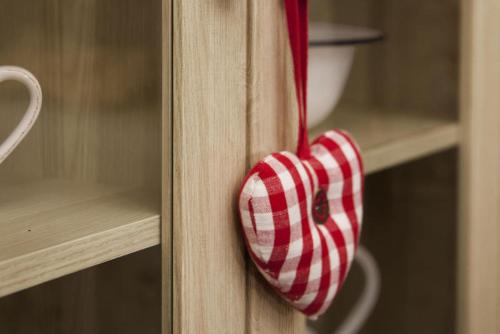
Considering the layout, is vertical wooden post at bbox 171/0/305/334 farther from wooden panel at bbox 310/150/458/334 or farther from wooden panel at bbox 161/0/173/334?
wooden panel at bbox 310/150/458/334

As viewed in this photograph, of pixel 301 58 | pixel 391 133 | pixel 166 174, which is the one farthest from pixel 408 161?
pixel 166 174

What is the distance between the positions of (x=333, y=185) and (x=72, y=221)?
21cm

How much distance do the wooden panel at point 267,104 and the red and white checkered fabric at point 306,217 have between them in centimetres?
2

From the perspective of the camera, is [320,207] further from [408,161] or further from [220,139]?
[408,161]

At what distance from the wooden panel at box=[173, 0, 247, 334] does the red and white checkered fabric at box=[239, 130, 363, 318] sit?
0.06 feet

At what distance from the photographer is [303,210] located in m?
0.54

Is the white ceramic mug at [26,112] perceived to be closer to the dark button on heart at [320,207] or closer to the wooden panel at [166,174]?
the wooden panel at [166,174]

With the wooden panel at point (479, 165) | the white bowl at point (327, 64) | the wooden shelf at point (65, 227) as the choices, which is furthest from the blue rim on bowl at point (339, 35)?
the wooden shelf at point (65, 227)

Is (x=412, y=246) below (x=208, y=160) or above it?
below

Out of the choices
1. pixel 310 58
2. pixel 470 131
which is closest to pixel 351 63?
pixel 310 58

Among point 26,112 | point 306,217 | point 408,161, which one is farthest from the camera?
point 408,161

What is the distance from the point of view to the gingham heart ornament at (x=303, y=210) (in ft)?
1.69

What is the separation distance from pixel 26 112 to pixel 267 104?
0.17 metres

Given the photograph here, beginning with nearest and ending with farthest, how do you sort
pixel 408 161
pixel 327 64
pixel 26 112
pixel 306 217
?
pixel 26 112, pixel 306 217, pixel 327 64, pixel 408 161
